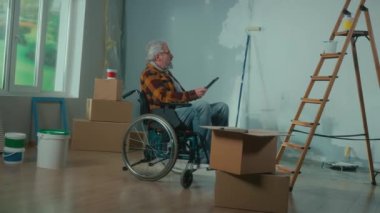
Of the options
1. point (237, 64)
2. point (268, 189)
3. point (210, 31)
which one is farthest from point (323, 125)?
point (268, 189)

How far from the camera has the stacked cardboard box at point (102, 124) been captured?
14.1 ft

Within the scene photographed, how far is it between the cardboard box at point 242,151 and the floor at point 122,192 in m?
0.26

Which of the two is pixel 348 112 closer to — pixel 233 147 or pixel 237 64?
pixel 237 64

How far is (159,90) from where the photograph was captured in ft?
9.92

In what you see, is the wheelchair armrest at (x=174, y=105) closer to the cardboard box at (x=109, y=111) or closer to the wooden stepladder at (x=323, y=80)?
the wooden stepladder at (x=323, y=80)

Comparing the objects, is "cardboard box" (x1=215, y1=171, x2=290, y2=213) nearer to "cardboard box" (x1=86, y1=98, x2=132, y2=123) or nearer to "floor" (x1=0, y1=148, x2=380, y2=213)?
"floor" (x1=0, y1=148, x2=380, y2=213)

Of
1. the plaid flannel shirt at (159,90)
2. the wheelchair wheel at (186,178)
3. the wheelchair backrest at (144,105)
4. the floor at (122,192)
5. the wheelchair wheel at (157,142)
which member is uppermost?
the plaid flannel shirt at (159,90)

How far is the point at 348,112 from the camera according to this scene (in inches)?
164

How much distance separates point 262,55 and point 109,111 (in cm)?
178

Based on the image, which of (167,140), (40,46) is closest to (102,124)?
(40,46)

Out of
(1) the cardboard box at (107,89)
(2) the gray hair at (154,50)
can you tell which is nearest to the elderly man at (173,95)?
(2) the gray hair at (154,50)

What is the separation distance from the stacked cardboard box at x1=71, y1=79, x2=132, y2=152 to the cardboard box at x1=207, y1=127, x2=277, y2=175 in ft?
6.95

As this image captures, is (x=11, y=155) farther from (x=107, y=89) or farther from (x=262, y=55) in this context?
(x=262, y=55)

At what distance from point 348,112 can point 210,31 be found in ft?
5.84
